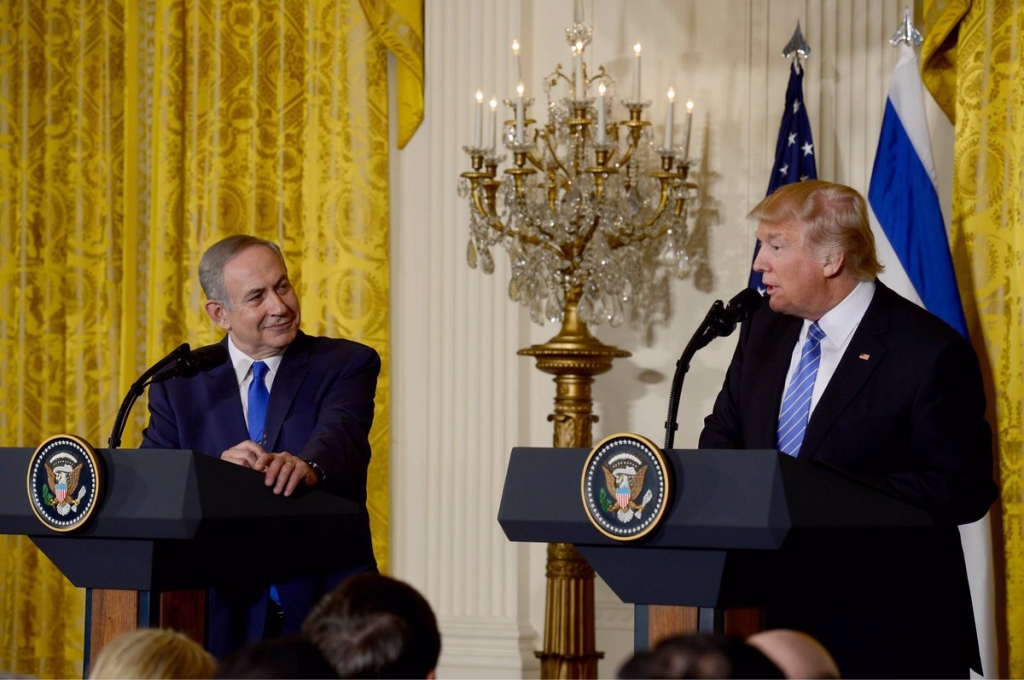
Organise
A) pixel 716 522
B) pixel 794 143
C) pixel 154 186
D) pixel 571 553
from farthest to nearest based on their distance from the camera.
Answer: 1. pixel 154 186
2. pixel 794 143
3. pixel 571 553
4. pixel 716 522

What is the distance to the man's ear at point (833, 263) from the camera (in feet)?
10.5

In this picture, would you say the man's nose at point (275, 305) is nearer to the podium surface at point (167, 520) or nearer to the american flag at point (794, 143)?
the podium surface at point (167, 520)

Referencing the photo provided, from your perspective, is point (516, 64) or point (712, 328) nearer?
point (712, 328)

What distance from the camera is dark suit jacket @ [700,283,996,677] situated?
273cm

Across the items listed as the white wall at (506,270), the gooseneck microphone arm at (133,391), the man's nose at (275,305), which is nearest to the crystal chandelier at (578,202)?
the white wall at (506,270)

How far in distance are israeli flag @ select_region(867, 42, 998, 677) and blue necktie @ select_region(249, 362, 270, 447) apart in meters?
2.54

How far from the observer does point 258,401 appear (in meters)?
3.34

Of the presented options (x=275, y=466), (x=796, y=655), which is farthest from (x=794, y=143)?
(x=796, y=655)

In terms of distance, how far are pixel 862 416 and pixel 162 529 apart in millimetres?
1535

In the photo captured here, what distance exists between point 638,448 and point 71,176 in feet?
14.1

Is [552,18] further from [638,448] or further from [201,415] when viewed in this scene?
[638,448]

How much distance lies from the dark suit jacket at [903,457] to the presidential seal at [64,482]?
139 cm

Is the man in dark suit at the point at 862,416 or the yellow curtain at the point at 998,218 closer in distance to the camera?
the man in dark suit at the point at 862,416

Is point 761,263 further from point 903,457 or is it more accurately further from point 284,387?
point 284,387
